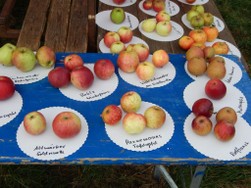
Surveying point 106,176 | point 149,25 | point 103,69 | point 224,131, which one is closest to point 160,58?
point 103,69

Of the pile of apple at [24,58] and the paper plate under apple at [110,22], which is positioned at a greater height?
the pile of apple at [24,58]

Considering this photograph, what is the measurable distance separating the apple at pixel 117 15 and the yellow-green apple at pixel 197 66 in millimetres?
877

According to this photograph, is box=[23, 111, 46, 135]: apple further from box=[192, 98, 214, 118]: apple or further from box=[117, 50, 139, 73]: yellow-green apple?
box=[192, 98, 214, 118]: apple

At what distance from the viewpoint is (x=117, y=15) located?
8.06 ft

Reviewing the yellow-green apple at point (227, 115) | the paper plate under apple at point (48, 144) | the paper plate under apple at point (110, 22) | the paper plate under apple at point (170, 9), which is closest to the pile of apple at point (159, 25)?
the paper plate under apple at point (110, 22)

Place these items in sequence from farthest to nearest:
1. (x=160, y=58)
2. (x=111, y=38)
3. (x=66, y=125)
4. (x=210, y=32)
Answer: (x=210, y=32) → (x=111, y=38) → (x=160, y=58) → (x=66, y=125)

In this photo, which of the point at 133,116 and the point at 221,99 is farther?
the point at 221,99

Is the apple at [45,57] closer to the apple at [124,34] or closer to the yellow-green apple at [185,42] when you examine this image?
the apple at [124,34]

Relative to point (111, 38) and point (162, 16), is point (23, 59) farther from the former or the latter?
point (162, 16)

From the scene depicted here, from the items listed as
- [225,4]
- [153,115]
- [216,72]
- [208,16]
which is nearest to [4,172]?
[153,115]

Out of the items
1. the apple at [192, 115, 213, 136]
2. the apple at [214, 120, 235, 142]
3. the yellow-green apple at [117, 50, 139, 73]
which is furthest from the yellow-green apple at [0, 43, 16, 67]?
the apple at [214, 120, 235, 142]

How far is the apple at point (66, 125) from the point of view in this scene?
136cm

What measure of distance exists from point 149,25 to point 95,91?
39.0 inches

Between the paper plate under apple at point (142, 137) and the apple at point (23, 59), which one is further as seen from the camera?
the apple at point (23, 59)
